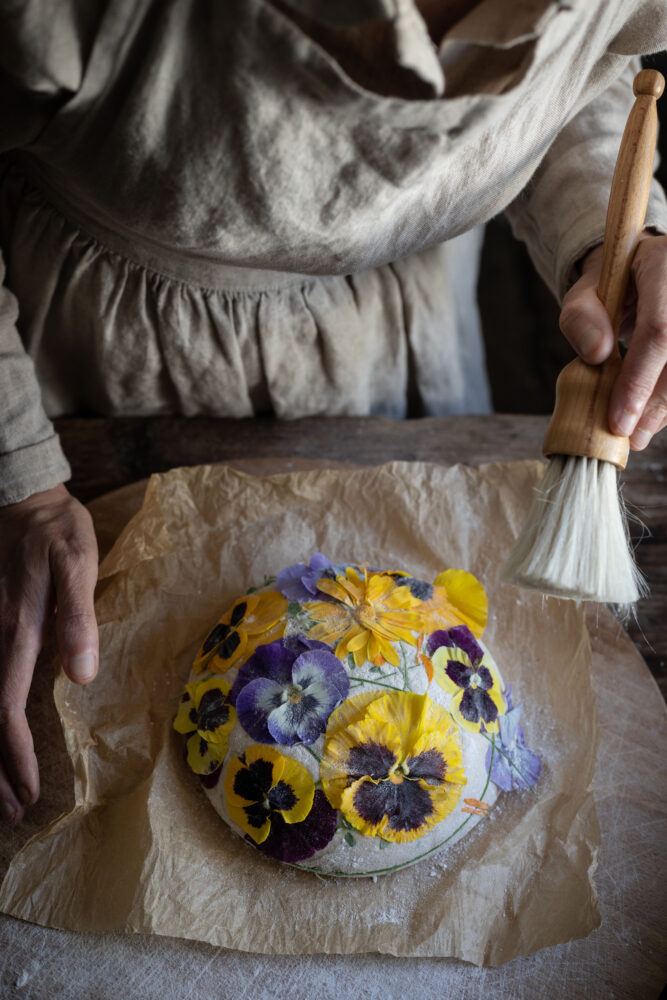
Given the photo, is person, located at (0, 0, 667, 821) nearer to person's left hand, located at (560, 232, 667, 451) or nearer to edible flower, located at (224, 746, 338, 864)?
person's left hand, located at (560, 232, 667, 451)

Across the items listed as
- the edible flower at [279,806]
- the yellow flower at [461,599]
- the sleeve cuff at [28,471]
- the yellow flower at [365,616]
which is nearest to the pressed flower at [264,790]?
the edible flower at [279,806]

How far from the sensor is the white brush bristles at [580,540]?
0.59 meters

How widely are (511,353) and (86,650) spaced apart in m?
1.47

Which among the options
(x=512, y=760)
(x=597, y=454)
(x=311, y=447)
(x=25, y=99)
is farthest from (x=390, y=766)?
(x=25, y=99)

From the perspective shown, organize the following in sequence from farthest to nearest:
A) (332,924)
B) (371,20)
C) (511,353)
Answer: (511,353)
(332,924)
(371,20)

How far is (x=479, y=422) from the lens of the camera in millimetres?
969

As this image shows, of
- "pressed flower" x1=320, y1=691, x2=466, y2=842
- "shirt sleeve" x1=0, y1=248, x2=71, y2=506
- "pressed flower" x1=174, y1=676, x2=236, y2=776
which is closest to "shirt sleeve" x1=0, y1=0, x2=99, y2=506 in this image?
"shirt sleeve" x1=0, y1=248, x2=71, y2=506

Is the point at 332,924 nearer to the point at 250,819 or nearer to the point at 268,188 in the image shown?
the point at 250,819

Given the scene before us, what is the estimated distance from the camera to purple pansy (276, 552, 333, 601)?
28.8 inches

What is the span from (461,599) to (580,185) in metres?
0.43

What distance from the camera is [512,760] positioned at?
0.72 meters

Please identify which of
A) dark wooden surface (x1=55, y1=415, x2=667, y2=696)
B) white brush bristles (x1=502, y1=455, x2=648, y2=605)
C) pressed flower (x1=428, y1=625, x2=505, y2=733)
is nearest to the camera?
white brush bristles (x1=502, y1=455, x2=648, y2=605)

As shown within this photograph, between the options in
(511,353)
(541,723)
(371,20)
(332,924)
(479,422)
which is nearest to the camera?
(371,20)

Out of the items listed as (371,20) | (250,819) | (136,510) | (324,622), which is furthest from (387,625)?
(371,20)
